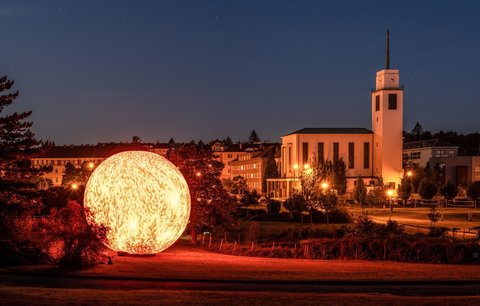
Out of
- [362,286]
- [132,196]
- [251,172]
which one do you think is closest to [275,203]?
[132,196]

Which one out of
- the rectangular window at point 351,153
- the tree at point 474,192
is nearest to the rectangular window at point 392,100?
the rectangular window at point 351,153

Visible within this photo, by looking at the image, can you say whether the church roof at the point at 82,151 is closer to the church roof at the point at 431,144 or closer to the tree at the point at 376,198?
the church roof at the point at 431,144

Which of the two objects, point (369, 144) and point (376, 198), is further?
point (369, 144)

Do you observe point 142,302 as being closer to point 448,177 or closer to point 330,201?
point 330,201

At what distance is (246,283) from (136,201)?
6654mm

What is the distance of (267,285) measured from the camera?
19000mm

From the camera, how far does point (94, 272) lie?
2141 cm

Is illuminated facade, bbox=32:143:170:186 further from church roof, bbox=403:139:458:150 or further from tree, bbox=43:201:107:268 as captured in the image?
tree, bbox=43:201:107:268

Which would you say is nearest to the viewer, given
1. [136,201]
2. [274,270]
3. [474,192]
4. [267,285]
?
[267,285]

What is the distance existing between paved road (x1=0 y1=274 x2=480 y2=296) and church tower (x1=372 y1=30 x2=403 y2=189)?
80.1 m

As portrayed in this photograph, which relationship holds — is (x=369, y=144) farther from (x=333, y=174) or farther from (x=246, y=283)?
(x=246, y=283)

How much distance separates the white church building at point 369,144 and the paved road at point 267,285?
78481 mm

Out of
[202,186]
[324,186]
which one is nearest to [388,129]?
[324,186]

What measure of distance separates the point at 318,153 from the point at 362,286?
83103mm
